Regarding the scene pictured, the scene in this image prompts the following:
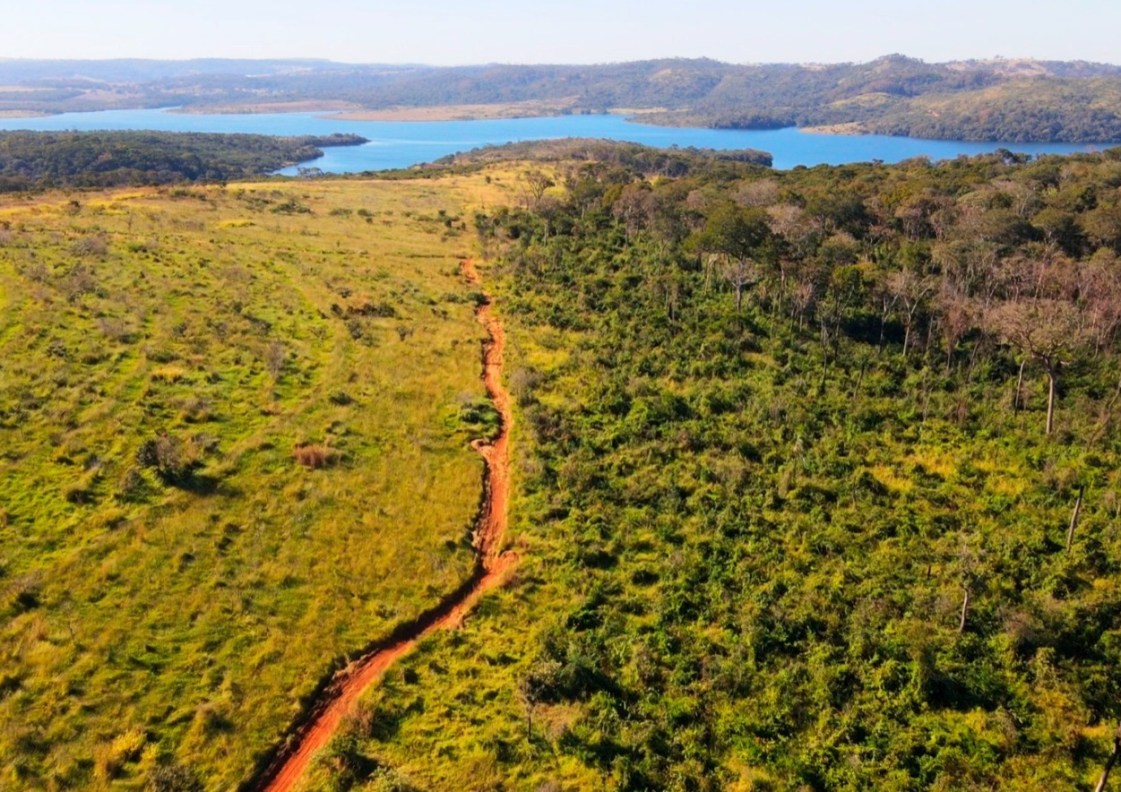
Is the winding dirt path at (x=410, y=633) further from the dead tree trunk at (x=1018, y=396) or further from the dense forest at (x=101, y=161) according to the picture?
the dense forest at (x=101, y=161)

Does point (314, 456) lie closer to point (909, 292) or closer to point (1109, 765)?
point (1109, 765)

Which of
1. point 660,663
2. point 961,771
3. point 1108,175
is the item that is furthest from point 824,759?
point 1108,175

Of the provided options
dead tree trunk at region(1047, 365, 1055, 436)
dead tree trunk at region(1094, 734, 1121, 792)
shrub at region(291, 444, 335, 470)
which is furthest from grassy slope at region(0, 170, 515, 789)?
dead tree trunk at region(1047, 365, 1055, 436)

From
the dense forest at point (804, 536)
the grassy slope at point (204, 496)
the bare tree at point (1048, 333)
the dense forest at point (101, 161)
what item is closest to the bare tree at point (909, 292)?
the dense forest at point (804, 536)

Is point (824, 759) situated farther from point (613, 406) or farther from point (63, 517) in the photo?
point (63, 517)

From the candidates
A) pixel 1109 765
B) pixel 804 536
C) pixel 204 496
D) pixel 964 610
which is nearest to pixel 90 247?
pixel 204 496

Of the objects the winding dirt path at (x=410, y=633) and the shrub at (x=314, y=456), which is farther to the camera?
the shrub at (x=314, y=456)

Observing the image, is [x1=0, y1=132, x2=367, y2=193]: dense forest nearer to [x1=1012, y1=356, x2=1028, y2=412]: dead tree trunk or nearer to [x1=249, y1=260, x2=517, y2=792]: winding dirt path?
[x1=249, y1=260, x2=517, y2=792]: winding dirt path
